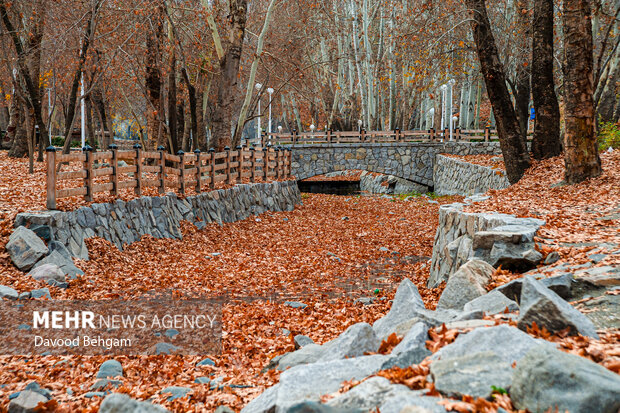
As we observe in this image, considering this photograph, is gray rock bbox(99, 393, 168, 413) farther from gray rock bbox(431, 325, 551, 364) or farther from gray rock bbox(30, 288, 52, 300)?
gray rock bbox(30, 288, 52, 300)

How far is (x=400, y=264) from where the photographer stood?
9969mm

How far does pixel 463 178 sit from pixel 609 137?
764 cm

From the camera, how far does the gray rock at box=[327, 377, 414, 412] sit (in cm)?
248

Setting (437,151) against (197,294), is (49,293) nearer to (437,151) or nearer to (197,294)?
(197,294)

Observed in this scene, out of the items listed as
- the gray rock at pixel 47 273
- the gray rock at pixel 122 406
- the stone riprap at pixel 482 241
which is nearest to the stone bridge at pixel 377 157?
the stone riprap at pixel 482 241

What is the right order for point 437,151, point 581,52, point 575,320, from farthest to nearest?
point 437,151, point 581,52, point 575,320

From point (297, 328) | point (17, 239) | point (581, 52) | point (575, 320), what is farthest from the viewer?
point (581, 52)

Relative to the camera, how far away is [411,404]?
2.30 metres

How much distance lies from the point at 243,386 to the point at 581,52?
8001 millimetres

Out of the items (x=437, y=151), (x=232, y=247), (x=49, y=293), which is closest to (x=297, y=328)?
(x=49, y=293)

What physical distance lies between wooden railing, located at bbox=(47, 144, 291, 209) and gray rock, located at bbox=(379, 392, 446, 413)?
22.2ft

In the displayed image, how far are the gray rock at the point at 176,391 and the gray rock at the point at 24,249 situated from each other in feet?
11.9

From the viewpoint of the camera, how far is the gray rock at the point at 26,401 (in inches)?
131

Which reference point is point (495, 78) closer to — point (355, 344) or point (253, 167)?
point (253, 167)
